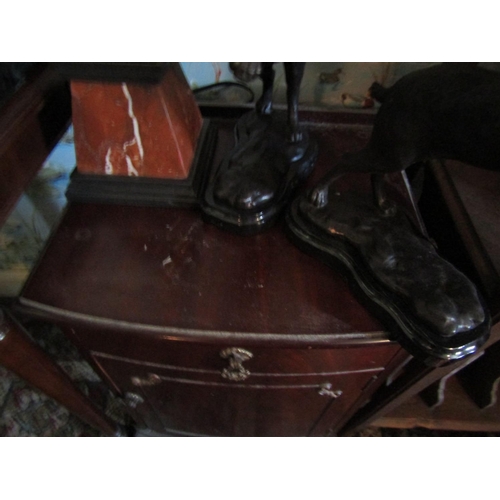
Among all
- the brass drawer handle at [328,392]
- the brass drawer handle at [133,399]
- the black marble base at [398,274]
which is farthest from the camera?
the brass drawer handle at [133,399]

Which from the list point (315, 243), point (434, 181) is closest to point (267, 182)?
point (315, 243)

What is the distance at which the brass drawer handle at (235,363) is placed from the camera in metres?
0.42

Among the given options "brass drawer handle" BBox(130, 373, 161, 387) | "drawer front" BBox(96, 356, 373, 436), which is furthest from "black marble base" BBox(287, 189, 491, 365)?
"brass drawer handle" BBox(130, 373, 161, 387)

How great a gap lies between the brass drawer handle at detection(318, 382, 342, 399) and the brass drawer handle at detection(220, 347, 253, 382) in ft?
0.38

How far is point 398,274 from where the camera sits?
384 mm

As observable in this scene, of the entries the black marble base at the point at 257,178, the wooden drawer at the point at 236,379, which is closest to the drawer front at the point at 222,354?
the wooden drawer at the point at 236,379

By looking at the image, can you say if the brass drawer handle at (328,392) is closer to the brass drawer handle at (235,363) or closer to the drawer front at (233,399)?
the drawer front at (233,399)

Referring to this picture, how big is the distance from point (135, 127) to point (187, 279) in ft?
0.67

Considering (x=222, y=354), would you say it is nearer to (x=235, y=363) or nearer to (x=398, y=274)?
(x=235, y=363)

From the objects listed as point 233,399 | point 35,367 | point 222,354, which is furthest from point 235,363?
point 35,367

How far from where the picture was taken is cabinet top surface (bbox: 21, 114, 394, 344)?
0.40 meters

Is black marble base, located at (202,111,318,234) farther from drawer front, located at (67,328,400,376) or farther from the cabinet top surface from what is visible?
drawer front, located at (67,328,400,376)

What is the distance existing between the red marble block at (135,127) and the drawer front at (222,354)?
224mm
